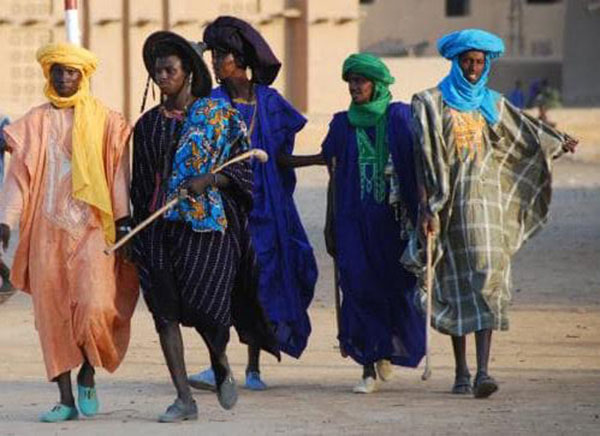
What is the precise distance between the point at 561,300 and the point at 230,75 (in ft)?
17.2

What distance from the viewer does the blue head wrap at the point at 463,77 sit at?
10.3 metres

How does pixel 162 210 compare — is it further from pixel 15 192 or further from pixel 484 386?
pixel 484 386

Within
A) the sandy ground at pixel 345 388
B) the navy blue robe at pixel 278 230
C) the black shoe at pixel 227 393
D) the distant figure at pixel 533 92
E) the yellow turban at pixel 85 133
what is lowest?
the distant figure at pixel 533 92

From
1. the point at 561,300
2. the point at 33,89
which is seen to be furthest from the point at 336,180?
the point at 33,89

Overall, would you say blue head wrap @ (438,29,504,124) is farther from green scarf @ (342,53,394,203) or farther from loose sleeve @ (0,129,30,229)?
loose sleeve @ (0,129,30,229)

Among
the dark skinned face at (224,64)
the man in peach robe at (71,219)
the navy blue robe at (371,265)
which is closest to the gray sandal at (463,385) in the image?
the navy blue robe at (371,265)

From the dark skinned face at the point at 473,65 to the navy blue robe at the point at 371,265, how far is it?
1.40ft

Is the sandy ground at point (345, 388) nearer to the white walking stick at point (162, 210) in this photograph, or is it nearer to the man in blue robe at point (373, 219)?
the man in blue robe at point (373, 219)

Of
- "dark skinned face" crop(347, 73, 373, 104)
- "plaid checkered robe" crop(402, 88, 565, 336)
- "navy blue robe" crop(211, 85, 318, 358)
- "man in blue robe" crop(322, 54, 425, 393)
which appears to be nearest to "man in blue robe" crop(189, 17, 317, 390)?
"navy blue robe" crop(211, 85, 318, 358)

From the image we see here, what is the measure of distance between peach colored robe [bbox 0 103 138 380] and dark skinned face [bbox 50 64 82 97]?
96mm

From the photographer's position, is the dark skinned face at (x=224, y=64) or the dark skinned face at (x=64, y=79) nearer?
the dark skinned face at (x=64, y=79)

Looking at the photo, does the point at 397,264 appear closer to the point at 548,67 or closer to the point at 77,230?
the point at 77,230

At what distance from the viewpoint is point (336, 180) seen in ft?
35.4

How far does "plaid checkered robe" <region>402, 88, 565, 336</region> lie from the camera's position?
1036 centimetres
